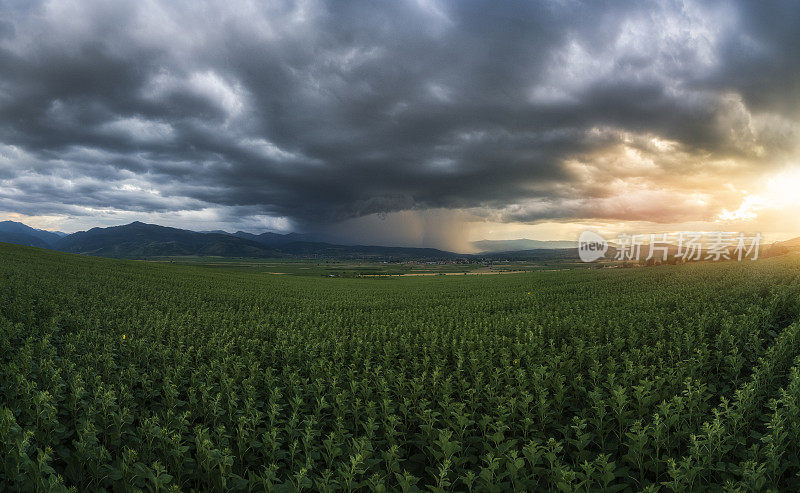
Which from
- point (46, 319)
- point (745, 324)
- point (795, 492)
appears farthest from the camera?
point (46, 319)

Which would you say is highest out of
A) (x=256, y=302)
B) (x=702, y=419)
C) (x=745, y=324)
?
(x=745, y=324)

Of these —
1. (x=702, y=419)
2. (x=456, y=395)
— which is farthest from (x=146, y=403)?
(x=702, y=419)

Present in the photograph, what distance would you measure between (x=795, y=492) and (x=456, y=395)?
6.39m

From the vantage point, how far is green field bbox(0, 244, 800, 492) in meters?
5.34

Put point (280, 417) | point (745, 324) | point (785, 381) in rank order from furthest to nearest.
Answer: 1. point (745, 324)
2. point (785, 381)
3. point (280, 417)

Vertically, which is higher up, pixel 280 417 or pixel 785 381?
pixel 785 381

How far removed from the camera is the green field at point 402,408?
17.5 feet

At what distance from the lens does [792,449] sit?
6.09m

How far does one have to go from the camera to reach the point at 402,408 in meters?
7.53

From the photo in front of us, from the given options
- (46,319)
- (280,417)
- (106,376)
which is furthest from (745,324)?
(46,319)

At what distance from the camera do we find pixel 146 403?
9.39 meters

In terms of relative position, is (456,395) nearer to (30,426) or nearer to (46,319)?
(30,426)

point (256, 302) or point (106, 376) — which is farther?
point (256, 302)

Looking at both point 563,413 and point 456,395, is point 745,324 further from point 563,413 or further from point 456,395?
point 456,395
